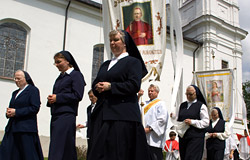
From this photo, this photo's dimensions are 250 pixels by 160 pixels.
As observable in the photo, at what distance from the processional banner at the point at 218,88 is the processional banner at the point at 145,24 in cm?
624

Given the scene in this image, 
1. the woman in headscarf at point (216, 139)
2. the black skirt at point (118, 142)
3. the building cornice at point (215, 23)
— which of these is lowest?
the woman in headscarf at point (216, 139)

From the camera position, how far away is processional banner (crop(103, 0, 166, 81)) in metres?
7.02

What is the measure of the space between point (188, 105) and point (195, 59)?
668 inches

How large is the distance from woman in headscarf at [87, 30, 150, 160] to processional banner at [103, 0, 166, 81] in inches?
140

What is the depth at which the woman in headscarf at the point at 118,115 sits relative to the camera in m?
3.09

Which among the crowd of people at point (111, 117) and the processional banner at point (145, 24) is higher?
the processional banner at point (145, 24)

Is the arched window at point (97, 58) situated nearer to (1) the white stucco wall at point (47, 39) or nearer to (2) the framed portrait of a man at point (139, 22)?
(1) the white stucco wall at point (47, 39)

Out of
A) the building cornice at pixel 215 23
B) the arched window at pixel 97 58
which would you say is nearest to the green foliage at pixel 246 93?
the building cornice at pixel 215 23

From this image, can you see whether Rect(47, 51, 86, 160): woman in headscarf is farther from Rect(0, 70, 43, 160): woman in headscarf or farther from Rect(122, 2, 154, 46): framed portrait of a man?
Rect(122, 2, 154, 46): framed portrait of a man

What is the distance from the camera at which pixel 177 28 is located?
7891 mm

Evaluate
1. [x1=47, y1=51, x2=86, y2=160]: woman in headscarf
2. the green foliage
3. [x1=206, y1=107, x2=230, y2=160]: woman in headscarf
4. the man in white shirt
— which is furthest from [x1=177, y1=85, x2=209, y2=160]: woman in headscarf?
the green foliage

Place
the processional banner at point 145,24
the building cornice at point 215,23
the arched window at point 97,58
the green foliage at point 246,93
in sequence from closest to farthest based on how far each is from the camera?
1. the processional banner at point 145,24
2. the arched window at point 97,58
3. the building cornice at point 215,23
4. the green foliage at point 246,93

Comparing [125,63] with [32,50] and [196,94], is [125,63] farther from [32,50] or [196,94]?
[32,50]

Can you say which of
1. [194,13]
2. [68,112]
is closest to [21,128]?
[68,112]
